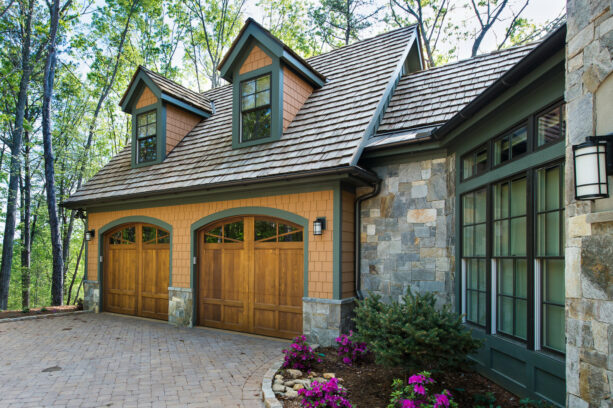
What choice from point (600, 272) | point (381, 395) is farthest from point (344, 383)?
point (600, 272)

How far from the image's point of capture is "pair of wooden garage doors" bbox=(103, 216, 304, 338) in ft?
23.6

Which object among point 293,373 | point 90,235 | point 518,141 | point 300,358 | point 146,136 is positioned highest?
point 146,136

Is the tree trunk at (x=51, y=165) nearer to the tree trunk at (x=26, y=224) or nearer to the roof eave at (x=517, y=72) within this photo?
the tree trunk at (x=26, y=224)

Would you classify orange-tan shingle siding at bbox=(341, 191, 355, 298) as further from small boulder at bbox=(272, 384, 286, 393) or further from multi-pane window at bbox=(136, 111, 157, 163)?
multi-pane window at bbox=(136, 111, 157, 163)

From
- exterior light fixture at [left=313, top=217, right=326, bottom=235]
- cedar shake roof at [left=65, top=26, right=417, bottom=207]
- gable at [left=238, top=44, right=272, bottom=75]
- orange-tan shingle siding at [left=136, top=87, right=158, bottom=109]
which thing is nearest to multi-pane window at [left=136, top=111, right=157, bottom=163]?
orange-tan shingle siding at [left=136, top=87, right=158, bottom=109]

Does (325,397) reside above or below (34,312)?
above

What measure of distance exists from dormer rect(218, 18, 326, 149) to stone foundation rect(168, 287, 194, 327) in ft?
11.0

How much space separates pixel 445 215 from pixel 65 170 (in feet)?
53.6

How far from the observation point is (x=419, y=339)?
4.04 metres

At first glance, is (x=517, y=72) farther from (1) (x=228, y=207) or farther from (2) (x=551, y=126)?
(1) (x=228, y=207)

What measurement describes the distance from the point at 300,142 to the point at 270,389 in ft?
14.5

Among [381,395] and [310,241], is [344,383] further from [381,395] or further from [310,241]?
[310,241]

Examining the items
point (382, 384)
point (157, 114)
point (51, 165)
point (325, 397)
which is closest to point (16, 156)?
point (51, 165)

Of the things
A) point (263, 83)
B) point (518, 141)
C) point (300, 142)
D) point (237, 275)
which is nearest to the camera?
point (518, 141)
